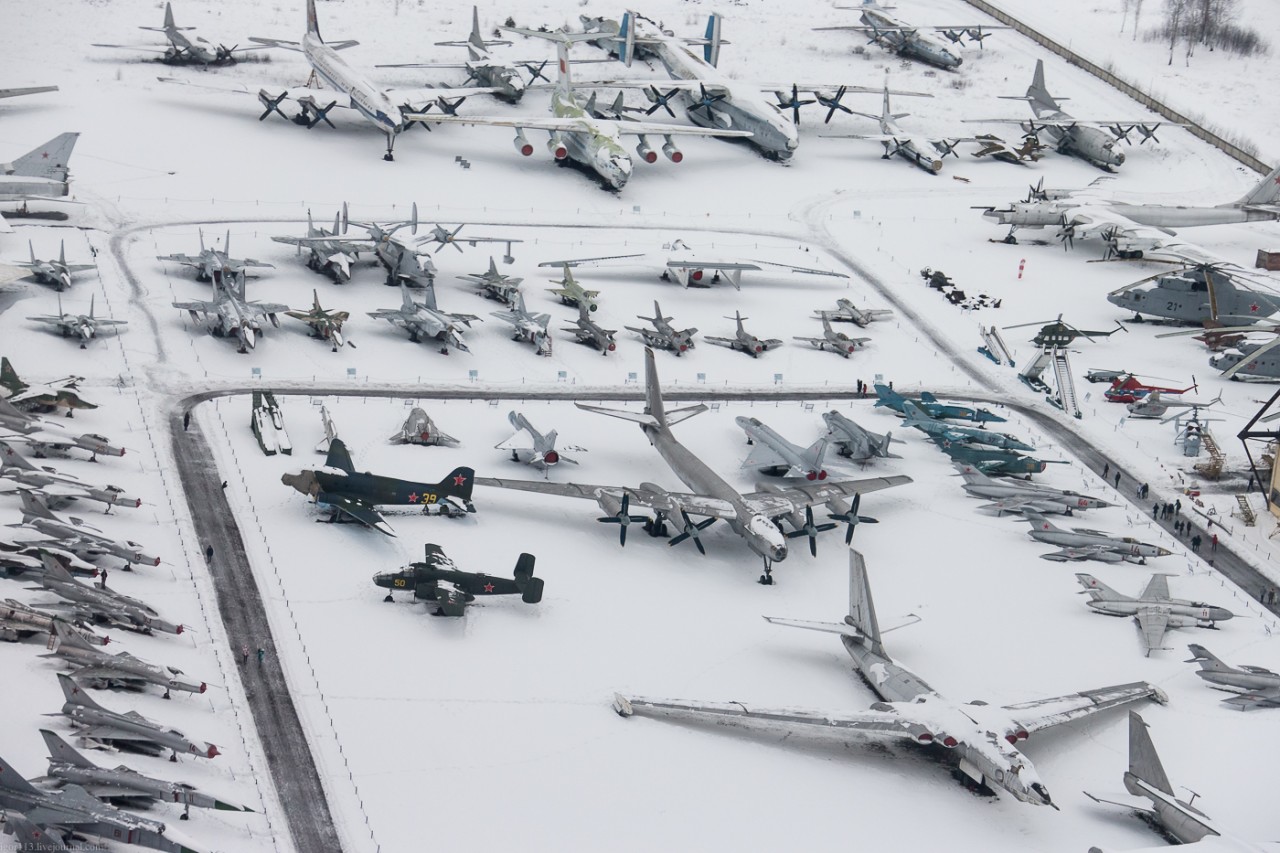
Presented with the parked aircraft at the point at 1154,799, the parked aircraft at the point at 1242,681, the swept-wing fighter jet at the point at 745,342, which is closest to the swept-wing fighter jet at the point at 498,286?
the swept-wing fighter jet at the point at 745,342

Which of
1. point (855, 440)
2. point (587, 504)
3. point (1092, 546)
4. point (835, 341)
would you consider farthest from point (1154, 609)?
point (835, 341)

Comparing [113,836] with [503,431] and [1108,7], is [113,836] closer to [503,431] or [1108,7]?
[503,431]

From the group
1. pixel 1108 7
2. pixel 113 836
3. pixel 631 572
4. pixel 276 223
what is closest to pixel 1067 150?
pixel 1108 7

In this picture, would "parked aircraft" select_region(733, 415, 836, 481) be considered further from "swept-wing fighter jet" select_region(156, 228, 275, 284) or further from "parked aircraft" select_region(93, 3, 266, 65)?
"parked aircraft" select_region(93, 3, 266, 65)

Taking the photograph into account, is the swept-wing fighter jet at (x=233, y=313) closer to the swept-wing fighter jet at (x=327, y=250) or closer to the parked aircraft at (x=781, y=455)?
the swept-wing fighter jet at (x=327, y=250)

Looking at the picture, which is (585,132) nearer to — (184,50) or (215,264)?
(215,264)

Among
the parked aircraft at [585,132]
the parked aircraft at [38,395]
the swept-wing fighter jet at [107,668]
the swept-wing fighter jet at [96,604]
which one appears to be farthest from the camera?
the parked aircraft at [585,132]
